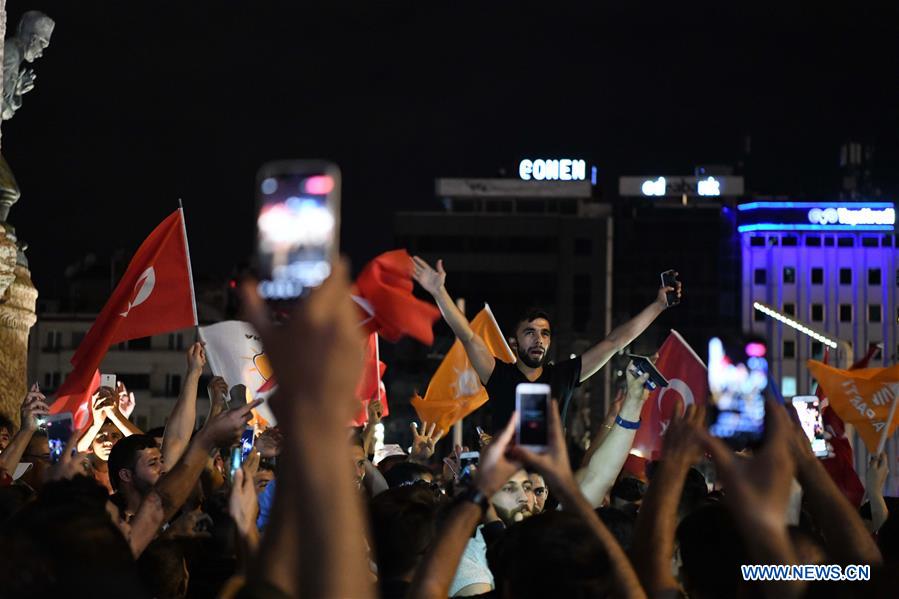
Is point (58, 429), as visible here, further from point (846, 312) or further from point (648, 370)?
point (846, 312)

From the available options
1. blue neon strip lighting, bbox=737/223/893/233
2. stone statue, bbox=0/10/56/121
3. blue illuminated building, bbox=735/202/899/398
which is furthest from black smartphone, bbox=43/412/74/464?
blue neon strip lighting, bbox=737/223/893/233

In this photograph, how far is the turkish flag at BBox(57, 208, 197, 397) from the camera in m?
11.3

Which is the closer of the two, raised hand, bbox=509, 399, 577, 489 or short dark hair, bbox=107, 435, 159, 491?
raised hand, bbox=509, 399, 577, 489

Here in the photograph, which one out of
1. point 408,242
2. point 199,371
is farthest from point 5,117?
point 408,242

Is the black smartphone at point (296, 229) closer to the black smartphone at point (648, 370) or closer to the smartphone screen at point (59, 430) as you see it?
the black smartphone at point (648, 370)

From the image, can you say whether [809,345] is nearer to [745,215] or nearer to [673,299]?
[745,215]

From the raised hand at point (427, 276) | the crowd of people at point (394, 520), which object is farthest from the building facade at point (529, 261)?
the crowd of people at point (394, 520)

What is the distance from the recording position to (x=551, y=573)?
384 centimetres

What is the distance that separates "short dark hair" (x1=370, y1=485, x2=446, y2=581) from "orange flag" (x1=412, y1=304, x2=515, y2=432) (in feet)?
32.1

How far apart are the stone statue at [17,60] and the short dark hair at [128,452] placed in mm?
10507

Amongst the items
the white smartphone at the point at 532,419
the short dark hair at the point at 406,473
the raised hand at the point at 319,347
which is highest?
the raised hand at the point at 319,347

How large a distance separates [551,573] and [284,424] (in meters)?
1.59

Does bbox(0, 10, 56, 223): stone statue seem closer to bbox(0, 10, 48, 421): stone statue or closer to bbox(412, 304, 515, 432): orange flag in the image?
bbox(0, 10, 48, 421): stone statue

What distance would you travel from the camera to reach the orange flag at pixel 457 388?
1483cm
